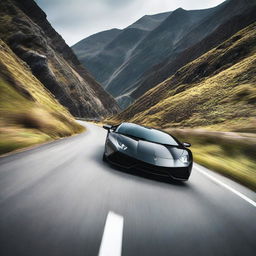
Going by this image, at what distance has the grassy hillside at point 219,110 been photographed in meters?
11.3

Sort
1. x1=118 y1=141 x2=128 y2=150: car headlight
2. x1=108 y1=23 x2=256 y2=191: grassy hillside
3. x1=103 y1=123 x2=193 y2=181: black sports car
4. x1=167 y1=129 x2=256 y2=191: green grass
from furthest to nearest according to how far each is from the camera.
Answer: x1=108 y1=23 x2=256 y2=191: grassy hillside
x1=167 y1=129 x2=256 y2=191: green grass
x1=118 y1=141 x2=128 y2=150: car headlight
x1=103 y1=123 x2=193 y2=181: black sports car

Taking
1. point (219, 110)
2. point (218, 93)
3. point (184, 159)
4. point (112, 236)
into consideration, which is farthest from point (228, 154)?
point (218, 93)

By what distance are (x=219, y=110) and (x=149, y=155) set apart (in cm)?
3269

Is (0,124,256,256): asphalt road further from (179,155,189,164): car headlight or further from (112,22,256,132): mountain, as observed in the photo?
(112,22,256,132): mountain

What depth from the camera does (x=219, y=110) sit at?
1416 inches

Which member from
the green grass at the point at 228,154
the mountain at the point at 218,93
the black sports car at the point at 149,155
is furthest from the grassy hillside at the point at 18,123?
the mountain at the point at 218,93

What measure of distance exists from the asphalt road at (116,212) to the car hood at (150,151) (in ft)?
1.47

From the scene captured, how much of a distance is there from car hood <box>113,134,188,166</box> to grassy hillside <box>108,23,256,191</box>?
234 cm

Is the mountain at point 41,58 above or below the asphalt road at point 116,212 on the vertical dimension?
above

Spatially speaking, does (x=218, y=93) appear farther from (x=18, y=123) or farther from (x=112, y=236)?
(x=112, y=236)

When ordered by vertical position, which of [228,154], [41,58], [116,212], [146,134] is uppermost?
[41,58]

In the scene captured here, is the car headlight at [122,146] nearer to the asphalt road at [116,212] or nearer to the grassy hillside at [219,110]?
the asphalt road at [116,212]

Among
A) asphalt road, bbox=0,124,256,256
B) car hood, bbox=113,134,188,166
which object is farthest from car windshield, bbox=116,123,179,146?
asphalt road, bbox=0,124,256,256

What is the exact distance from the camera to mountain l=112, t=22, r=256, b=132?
32.0m
